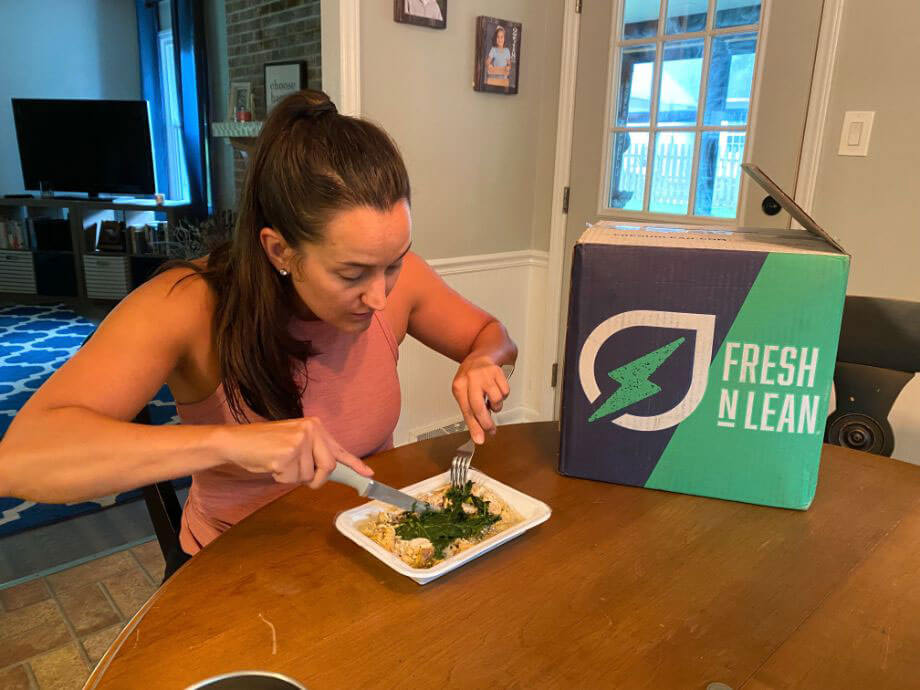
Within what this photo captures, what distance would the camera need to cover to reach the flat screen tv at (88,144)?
514cm

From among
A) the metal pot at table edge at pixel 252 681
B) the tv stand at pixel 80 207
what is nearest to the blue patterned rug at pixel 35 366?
the tv stand at pixel 80 207

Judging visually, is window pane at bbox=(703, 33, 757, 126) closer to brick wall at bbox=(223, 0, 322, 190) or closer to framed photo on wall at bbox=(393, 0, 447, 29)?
framed photo on wall at bbox=(393, 0, 447, 29)

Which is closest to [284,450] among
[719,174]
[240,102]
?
[719,174]

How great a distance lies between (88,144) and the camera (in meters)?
5.18

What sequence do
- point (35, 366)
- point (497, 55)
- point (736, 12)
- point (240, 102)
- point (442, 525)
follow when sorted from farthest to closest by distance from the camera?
1. point (240, 102)
2. point (35, 366)
3. point (497, 55)
4. point (736, 12)
5. point (442, 525)

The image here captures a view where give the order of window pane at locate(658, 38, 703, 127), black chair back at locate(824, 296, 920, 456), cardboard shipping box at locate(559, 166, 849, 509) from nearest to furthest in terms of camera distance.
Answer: cardboard shipping box at locate(559, 166, 849, 509) → black chair back at locate(824, 296, 920, 456) → window pane at locate(658, 38, 703, 127)

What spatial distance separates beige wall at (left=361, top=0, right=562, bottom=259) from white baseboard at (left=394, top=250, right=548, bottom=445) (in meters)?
0.08

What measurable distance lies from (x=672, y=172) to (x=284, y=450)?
89.2 inches

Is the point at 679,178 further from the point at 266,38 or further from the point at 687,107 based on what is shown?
the point at 266,38

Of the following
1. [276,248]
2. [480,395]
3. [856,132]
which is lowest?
[480,395]

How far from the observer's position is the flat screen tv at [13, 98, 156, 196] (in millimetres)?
5145

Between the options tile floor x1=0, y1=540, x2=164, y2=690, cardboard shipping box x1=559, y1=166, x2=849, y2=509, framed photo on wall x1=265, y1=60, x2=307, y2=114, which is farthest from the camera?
framed photo on wall x1=265, y1=60, x2=307, y2=114

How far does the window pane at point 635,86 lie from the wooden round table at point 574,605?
6.70 feet

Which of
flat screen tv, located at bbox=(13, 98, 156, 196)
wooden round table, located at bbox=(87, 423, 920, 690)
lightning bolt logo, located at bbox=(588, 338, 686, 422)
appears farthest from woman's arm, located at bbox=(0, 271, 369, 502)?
flat screen tv, located at bbox=(13, 98, 156, 196)
